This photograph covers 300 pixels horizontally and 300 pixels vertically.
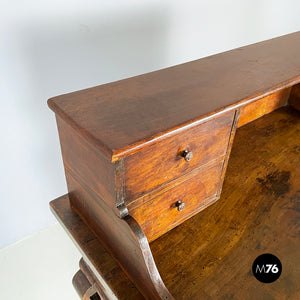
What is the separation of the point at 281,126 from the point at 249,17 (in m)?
0.83

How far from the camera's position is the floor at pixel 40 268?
152 centimetres

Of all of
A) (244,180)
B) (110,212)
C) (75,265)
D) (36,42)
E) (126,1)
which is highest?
(126,1)

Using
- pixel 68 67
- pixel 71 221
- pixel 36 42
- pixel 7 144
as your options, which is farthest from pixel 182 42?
pixel 71 221

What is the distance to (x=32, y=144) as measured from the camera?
4.49 ft

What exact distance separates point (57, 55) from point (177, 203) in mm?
791

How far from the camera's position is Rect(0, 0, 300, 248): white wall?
1.15 metres

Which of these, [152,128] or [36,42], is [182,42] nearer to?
[36,42]

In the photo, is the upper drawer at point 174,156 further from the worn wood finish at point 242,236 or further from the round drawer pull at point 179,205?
the worn wood finish at point 242,236

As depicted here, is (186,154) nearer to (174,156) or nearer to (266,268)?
(174,156)

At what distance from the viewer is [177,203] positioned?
2.70ft

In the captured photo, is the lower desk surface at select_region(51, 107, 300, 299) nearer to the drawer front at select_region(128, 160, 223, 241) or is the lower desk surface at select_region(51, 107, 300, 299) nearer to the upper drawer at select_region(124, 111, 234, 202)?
the drawer front at select_region(128, 160, 223, 241)

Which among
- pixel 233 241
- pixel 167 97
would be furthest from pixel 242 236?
pixel 167 97

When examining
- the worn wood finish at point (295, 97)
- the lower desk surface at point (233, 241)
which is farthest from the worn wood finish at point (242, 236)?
the worn wood finish at point (295, 97)

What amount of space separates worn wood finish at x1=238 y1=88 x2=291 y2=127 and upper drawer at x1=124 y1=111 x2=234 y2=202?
54 centimetres
